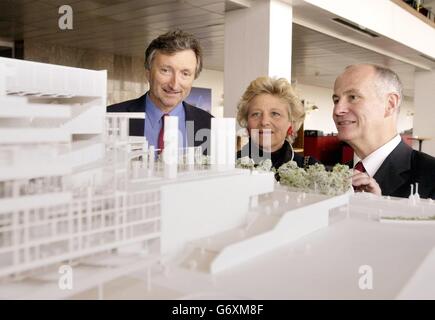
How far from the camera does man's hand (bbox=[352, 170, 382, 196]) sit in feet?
8.28

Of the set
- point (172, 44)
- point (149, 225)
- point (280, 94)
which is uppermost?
point (172, 44)

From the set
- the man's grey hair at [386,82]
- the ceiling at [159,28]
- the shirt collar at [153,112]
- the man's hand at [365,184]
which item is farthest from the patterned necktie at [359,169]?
the ceiling at [159,28]

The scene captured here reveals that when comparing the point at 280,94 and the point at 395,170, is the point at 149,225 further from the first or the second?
the point at 395,170

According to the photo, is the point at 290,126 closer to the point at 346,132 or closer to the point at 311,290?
the point at 346,132

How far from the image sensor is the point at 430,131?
769 cm

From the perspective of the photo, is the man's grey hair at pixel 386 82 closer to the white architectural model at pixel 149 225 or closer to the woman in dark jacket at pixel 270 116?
the woman in dark jacket at pixel 270 116

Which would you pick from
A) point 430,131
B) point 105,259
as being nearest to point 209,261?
point 105,259

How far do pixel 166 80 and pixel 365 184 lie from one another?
4.46ft

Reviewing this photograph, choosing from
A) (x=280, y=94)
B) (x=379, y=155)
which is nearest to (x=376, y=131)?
(x=379, y=155)

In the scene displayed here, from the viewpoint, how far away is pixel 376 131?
2660mm

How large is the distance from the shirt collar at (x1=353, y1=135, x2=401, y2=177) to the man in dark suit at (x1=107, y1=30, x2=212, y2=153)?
1024mm

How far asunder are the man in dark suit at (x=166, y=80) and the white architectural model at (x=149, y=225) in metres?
1.03

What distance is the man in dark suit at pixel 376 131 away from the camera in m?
2.58

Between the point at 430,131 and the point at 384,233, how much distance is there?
6.84 metres
